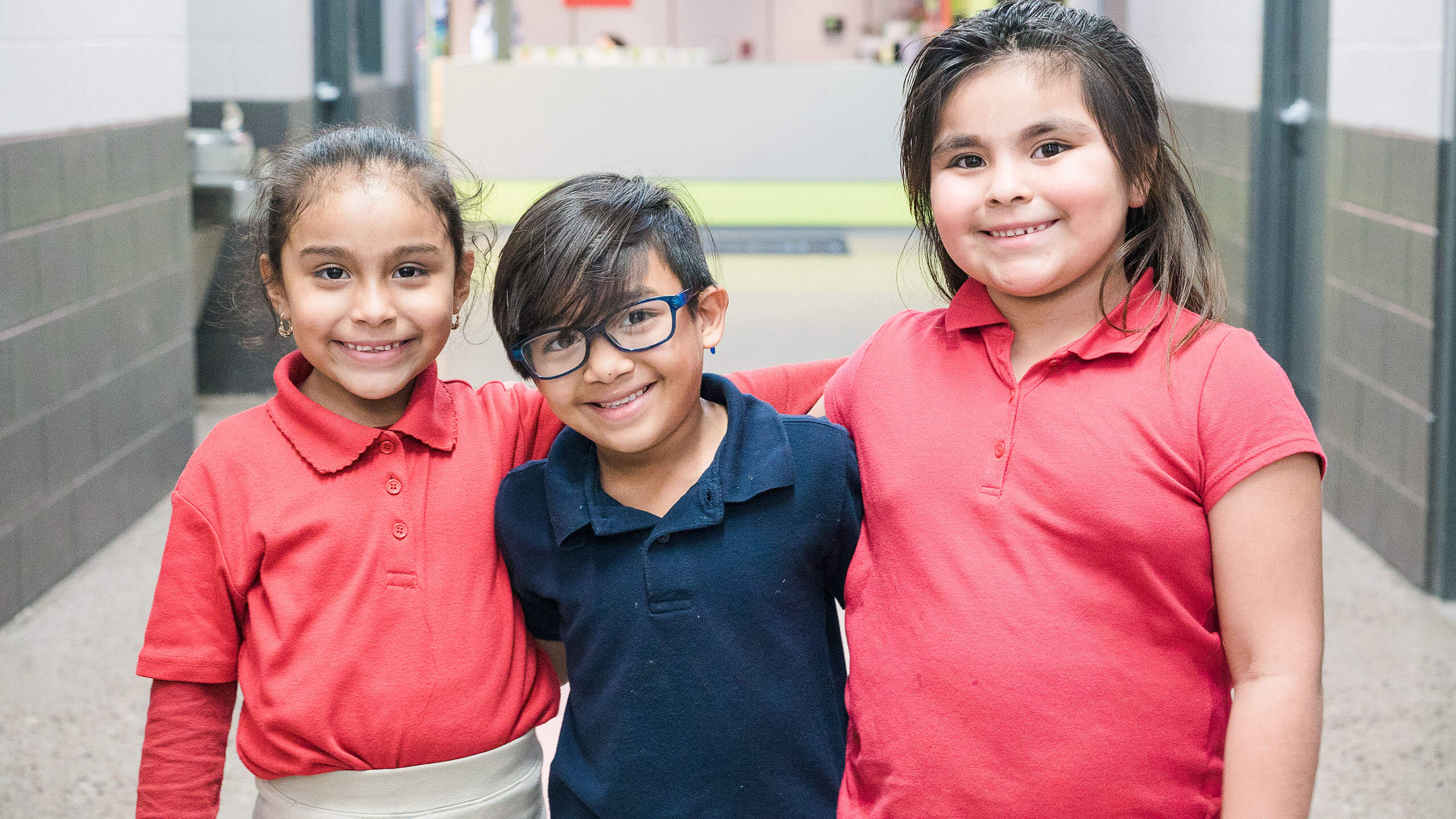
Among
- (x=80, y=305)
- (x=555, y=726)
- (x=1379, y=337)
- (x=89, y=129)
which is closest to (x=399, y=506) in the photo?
(x=555, y=726)

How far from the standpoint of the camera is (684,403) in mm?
1060

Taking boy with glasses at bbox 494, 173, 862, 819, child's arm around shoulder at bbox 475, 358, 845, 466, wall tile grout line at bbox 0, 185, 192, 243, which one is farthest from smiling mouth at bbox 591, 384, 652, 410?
wall tile grout line at bbox 0, 185, 192, 243

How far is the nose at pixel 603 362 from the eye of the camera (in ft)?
3.32

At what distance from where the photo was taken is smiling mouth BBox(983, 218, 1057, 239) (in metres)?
1.00

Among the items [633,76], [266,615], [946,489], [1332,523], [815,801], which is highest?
[633,76]

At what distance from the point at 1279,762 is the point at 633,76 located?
2.76 meters

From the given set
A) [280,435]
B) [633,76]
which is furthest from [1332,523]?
[280,435]

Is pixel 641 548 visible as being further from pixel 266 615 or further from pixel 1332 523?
pixel 1332 523

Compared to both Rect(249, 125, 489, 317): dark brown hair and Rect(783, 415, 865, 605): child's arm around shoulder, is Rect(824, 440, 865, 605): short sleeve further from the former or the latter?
Rect(249, 125, 489, 317): dark brown hair

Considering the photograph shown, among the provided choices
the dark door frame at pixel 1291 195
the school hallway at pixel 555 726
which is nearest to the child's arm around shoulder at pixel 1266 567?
the school hallway at pixel 555 726

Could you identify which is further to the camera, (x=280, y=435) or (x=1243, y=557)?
(x=280, y=435)

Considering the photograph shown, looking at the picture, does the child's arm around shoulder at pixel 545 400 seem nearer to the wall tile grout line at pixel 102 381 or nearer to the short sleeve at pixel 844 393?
the short sleeve at pixel 844 393

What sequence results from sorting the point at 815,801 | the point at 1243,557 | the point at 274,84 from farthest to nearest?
1. the point at 274,84
2. the point at 815,801
3. the point at 1243,557

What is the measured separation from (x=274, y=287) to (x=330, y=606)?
0.91 feet
